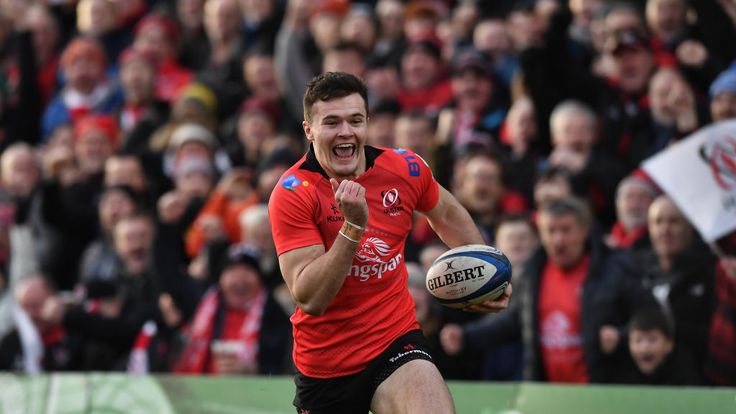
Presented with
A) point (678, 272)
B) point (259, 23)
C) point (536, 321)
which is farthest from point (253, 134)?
point (678, 272)

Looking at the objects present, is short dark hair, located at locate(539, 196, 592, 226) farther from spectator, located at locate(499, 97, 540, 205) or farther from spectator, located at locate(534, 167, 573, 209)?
spectator, located at locate(499, 97, 540, 205)

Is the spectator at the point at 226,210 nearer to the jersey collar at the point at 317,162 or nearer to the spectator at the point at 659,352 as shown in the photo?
the spectator at the point at 659,352

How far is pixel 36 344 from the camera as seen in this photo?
38.5ft

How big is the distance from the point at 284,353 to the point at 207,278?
55.6 inches

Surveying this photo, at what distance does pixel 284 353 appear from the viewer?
1021cm

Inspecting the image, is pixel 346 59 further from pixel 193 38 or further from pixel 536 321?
pixel 536 321

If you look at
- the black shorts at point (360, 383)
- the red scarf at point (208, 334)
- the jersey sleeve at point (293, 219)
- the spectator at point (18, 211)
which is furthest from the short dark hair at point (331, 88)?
the spectator at point (18, 211)

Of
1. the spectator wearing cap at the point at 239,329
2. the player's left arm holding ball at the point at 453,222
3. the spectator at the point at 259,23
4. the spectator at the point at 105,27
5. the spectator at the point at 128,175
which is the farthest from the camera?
the spectator at the point at 105,27

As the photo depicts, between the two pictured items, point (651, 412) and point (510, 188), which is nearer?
point (651, 412)

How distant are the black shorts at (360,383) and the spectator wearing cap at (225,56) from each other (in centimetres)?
807

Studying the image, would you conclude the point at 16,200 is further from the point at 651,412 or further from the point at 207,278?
the point at 651,412

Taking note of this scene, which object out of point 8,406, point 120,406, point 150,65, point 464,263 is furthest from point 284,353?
point 150,65

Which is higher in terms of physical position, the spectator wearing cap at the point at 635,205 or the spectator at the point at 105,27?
the spectator at the point at 105,27

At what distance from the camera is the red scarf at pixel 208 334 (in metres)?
10.3
